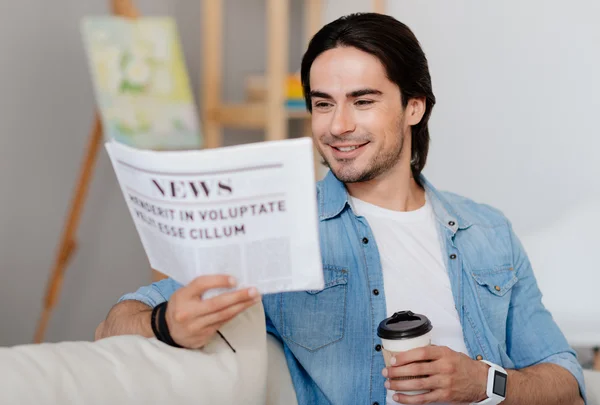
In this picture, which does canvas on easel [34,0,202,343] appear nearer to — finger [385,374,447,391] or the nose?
the nose

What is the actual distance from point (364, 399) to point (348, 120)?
0.50 metres

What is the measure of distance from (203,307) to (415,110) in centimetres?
83

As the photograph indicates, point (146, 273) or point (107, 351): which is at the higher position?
point (107, 351)

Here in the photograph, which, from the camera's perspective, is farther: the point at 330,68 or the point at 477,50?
the point at 477,50

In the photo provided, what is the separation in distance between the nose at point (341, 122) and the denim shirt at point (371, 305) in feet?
0.41

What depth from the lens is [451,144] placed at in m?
3.02

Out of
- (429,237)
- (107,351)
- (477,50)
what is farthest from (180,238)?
(477,50)

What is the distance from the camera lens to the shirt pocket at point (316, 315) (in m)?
1.40

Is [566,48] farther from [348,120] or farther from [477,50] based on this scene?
[348,120]

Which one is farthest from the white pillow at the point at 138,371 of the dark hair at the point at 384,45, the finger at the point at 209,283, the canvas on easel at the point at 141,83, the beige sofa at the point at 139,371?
the canvas on easel at the point at 141,83

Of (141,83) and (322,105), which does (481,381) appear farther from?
(141,83)

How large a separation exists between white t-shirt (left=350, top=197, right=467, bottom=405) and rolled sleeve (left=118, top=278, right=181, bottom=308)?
15.9 inches

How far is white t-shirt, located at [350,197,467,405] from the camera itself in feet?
4.84

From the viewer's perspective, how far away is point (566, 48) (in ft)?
8.61
